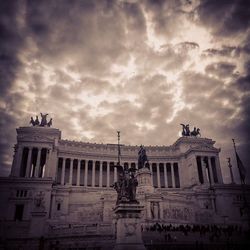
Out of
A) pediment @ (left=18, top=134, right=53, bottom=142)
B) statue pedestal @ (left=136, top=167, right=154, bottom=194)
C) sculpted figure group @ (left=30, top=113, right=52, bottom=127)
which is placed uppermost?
sculpted figure group @ (left=30, top=113, right=52, bottom=127)

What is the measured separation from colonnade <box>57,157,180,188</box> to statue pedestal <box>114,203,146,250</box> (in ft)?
183

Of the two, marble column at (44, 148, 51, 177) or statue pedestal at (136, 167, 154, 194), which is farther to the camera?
marble column at (44, 148, 51, 177)

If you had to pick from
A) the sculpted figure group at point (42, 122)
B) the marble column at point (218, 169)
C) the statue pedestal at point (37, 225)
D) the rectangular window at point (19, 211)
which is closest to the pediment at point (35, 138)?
the sculpted figure group at point (42, 122)

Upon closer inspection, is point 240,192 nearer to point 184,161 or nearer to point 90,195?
point 184,161

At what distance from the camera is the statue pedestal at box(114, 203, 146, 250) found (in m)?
15.5

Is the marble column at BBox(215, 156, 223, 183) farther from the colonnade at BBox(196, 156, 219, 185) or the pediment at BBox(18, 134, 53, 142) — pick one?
the pediment at BBox(18, 134, 53, 142)

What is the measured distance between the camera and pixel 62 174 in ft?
229

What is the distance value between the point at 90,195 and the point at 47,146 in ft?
57.8

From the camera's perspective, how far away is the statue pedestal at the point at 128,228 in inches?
610

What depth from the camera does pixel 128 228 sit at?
52.0ft

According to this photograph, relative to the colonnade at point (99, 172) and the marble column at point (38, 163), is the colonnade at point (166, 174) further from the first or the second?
the marble column at point (38, 163)

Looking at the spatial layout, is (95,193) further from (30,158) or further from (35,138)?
(35,138)

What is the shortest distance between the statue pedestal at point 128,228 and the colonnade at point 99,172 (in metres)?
55.7

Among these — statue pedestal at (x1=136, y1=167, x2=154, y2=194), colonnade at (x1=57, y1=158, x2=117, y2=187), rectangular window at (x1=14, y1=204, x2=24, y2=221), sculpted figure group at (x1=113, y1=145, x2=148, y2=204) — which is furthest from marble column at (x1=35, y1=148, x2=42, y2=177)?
sculpted figure group at (x1=113, y1=145, x2=148, y2=204)
